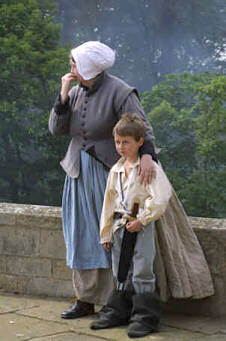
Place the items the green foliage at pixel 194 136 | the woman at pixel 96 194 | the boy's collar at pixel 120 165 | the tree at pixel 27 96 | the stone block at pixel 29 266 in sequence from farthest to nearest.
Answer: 1. the tree at pixel 27 96
2. the green foliage at pixel 194 136
3. the stone block at pixel 29 266
4. the woman at pixel 96 194
5. the boy's collar at pixel 120 165

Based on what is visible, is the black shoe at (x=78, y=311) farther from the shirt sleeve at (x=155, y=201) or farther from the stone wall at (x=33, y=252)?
the shirt sleeve at (x=155, y=201)

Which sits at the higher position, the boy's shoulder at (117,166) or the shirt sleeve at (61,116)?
the shirt sleeve at (61,116)

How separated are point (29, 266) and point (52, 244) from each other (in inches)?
11.4

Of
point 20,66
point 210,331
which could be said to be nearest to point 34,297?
point 210,331

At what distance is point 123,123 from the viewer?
4227mm

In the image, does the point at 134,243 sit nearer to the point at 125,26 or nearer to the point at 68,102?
the point at 68,102

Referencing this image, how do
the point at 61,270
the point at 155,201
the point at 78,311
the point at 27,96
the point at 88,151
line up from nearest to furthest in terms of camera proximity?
the point at 155,201 < the point at 88,151 < the point at 78,311 < the point at 61,270 < the point at 27,96

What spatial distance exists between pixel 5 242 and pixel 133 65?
3448 cm

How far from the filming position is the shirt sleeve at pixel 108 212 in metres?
4.35

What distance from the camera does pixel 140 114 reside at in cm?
450

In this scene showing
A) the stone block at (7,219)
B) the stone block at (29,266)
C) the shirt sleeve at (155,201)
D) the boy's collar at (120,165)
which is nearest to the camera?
the shirt sleeve at (155,201)

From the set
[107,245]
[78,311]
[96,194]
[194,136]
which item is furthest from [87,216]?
[194,136]

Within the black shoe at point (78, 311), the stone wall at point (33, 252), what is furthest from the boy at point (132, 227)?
the stone wall at point (33, 252)

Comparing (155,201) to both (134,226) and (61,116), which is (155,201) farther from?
(61,116)
